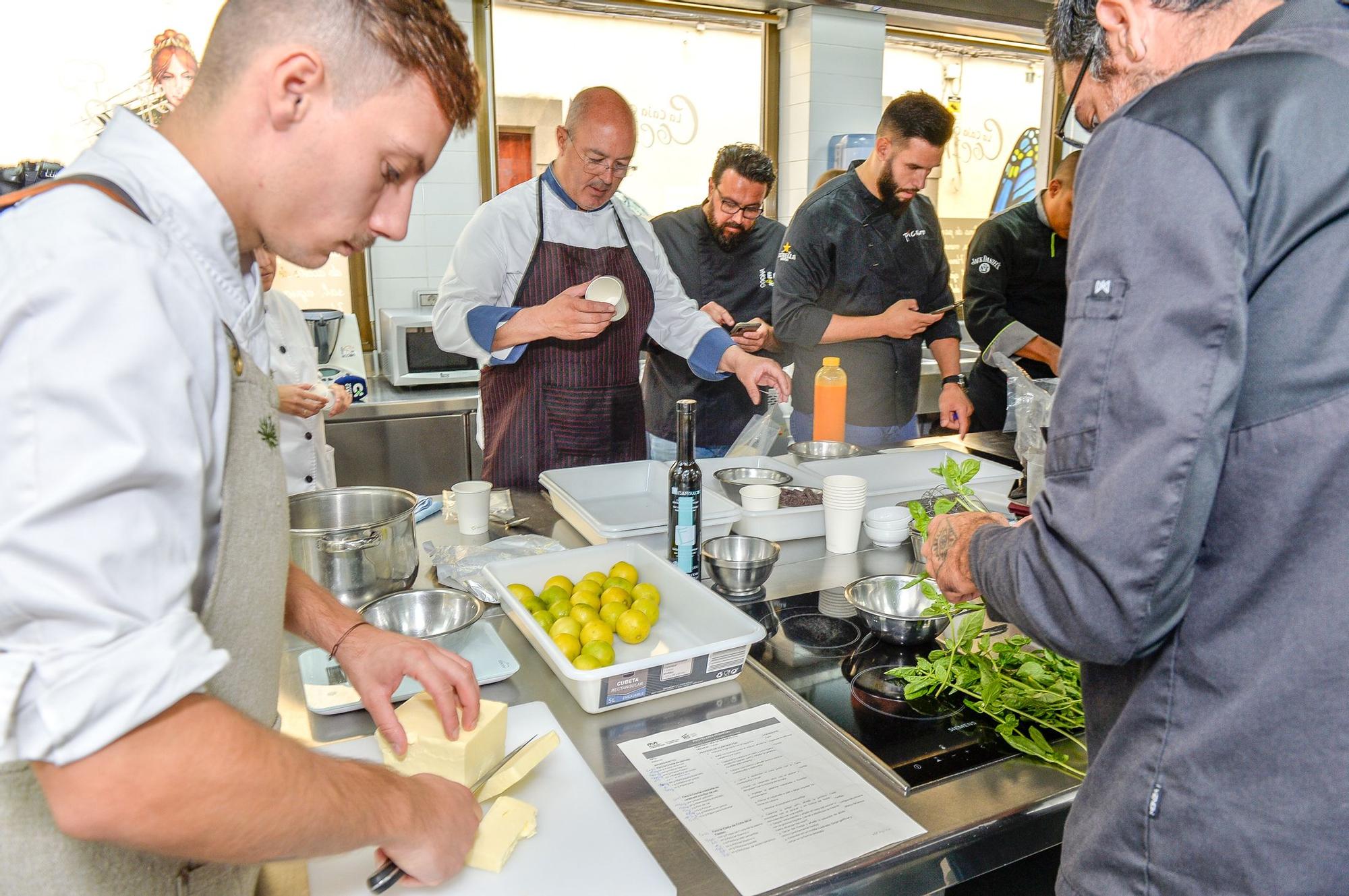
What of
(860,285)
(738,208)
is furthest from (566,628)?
(738,208)

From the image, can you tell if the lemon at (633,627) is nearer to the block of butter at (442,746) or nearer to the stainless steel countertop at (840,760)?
the stainless steel countertop at (840,760)

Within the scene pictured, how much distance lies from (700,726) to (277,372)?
1.88 meters

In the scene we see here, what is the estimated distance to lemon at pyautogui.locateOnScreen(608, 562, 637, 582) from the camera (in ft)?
5.19

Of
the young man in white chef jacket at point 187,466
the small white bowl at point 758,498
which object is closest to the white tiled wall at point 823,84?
the small white bowl at point 758,498

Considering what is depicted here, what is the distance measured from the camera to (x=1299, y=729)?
771mm

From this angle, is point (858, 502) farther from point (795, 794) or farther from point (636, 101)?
point (636, 101)

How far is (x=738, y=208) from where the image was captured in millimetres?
3594

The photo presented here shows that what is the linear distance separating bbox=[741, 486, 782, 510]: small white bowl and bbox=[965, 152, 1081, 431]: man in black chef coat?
1.65 m

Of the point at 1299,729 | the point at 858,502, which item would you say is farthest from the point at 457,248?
the point at 1299,729

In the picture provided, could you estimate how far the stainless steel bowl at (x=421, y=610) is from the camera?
1415 mm

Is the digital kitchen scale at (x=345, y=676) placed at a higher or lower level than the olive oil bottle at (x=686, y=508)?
lower

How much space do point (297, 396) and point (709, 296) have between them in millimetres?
1871

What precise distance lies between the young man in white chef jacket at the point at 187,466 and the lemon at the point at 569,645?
1.42 ft

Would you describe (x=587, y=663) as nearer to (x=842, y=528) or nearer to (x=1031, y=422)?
(x=842, y=528)
